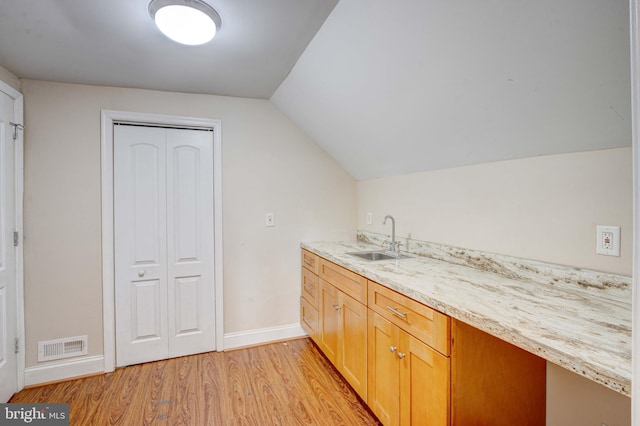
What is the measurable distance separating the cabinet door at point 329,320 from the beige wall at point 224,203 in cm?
60

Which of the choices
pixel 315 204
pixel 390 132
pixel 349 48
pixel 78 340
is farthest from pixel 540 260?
pixel 78 340

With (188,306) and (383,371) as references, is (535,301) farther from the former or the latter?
(188,306)

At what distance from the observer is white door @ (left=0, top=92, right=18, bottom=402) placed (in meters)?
2.01

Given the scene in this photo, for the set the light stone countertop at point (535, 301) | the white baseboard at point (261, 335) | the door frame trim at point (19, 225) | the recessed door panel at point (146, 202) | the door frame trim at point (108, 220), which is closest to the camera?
the light stone countertop at point (535, 301)

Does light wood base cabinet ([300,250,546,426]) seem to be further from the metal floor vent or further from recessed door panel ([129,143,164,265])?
the metal floor vent

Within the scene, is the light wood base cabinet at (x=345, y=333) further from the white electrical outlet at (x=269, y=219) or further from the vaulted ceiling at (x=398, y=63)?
the vaulted ceiling at (x=398, y=63)

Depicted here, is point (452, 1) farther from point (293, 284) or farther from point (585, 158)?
point (293, 284)

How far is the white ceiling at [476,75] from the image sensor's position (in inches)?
41.1

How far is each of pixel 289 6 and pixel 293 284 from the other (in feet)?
7.27

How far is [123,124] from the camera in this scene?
8.11 feet

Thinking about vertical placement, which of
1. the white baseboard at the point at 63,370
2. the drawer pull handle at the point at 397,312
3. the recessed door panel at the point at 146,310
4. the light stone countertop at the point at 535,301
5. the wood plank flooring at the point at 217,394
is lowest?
the wood plank flooring at the point at 217,394

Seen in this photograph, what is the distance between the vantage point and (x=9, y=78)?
2.11m

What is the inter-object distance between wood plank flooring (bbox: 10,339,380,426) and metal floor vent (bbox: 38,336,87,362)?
196mm

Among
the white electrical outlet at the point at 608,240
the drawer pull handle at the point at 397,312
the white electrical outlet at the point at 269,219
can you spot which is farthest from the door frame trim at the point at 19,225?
the white electrical outlet at the point at 608,240
